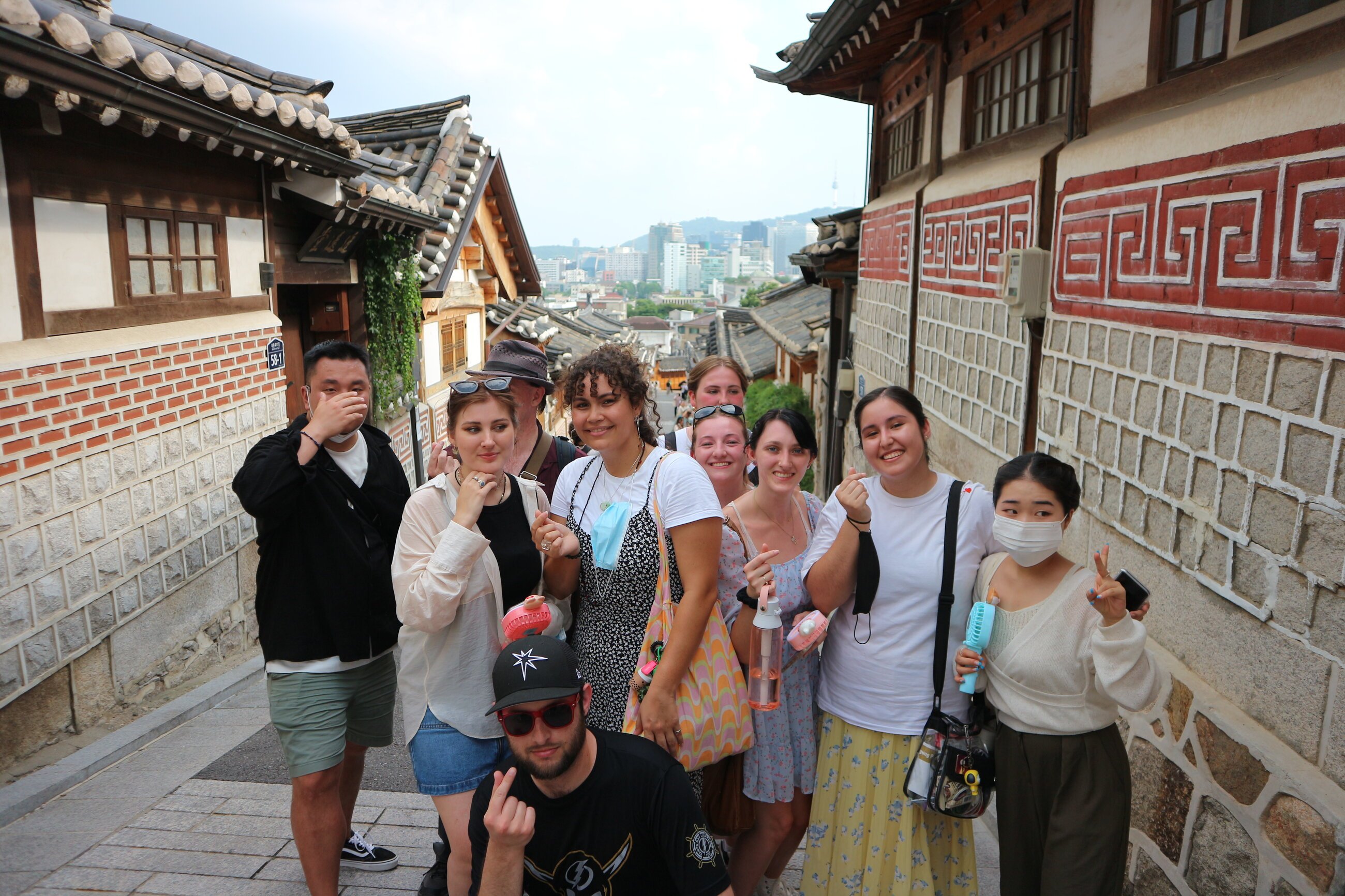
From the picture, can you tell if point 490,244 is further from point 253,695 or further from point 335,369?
point 335,369

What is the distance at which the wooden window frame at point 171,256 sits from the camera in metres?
5.37

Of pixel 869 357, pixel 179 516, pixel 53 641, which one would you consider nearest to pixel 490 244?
pixel 869 357

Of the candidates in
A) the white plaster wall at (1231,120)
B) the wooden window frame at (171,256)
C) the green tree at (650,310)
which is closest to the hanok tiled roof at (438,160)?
the wooden window frame at (171,256)

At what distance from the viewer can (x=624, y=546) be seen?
2.81 m

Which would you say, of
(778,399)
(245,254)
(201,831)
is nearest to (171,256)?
(245,254)

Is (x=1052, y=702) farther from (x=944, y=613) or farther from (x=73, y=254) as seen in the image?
(x=73, y=254)

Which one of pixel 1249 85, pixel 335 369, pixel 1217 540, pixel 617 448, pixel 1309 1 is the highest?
pixel 1309 1

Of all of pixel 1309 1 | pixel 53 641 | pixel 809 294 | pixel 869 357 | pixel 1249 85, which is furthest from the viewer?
pixel 809 294

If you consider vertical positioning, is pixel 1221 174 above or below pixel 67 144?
below

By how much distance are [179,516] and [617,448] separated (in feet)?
13.4

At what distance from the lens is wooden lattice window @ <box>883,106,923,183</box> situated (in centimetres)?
881

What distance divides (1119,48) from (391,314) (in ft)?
26.9

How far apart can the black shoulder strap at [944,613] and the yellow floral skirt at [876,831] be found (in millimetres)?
188

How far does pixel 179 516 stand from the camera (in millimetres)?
5766
